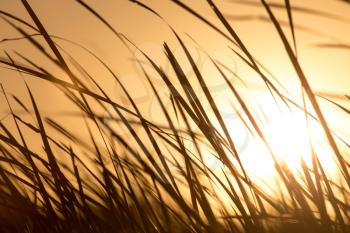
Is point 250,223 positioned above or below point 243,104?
below

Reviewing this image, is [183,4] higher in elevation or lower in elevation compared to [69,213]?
higher

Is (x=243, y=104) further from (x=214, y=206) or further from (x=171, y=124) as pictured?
(x=214, y=206)

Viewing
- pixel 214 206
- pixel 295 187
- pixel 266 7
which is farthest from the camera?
pixel 214 206

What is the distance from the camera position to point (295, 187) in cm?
78

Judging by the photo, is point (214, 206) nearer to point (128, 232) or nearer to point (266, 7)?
point (128, 232)

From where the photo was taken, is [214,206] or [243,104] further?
[214,206]

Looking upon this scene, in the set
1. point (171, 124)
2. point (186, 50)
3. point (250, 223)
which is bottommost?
point (250, 223)

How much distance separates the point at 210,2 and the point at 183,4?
0.05m

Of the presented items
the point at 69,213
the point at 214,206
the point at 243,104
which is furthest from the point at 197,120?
the point at 214,206

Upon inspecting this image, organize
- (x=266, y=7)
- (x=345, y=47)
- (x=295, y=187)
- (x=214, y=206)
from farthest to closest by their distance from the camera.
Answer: (x=214, y=206) → (x=345, y=47) → (x=295, y=187) → (x=266, y=7)

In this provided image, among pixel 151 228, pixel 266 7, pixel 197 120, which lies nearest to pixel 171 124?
pixel 197 120

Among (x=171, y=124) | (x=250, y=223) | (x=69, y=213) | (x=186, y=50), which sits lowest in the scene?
(x=250, y=223)

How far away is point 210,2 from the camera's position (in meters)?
0.70

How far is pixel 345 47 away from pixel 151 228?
565mm
